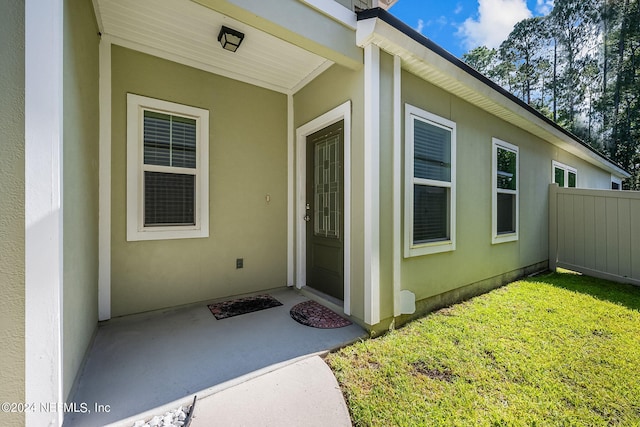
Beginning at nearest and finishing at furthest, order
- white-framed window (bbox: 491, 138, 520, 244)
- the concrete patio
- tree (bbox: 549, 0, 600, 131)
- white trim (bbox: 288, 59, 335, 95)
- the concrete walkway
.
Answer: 1. the concrete walkway
2. the concrete patio
3. white trim (bbox: 288, 59, 335, 95)
4. white-framed window (bbox: 491, 138, 520, 244)
5. tree (bbox: 549, 0, 600, 131)

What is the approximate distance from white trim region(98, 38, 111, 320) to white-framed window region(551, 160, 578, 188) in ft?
27.9

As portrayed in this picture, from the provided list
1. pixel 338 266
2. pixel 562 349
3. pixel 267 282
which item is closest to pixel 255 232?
pixel 267 282

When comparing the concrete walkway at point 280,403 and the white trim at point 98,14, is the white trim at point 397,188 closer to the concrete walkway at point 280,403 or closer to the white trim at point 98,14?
the concrete walkway at point 280,403

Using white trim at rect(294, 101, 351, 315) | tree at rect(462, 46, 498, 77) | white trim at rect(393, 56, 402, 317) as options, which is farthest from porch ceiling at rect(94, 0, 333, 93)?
tree at rect(462, 46, 498, 77)

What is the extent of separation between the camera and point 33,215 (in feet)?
4.32

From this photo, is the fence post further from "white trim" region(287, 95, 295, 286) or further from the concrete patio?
"white trim" region(287, 95, 295, 286)

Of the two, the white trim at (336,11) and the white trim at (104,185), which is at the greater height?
the white trim at (336,11)

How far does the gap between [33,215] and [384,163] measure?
2698mm

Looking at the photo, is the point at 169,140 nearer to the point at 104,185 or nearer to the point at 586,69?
the point at 104,185

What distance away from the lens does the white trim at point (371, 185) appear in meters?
2.69

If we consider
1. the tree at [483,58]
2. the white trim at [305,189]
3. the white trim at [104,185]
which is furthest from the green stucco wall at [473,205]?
the tree at [483,58]

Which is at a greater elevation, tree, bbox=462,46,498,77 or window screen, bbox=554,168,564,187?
tree, bbox=462,46,498,77

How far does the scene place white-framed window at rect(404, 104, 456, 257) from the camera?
3.12m

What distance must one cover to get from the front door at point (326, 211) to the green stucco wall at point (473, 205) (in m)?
0.68
